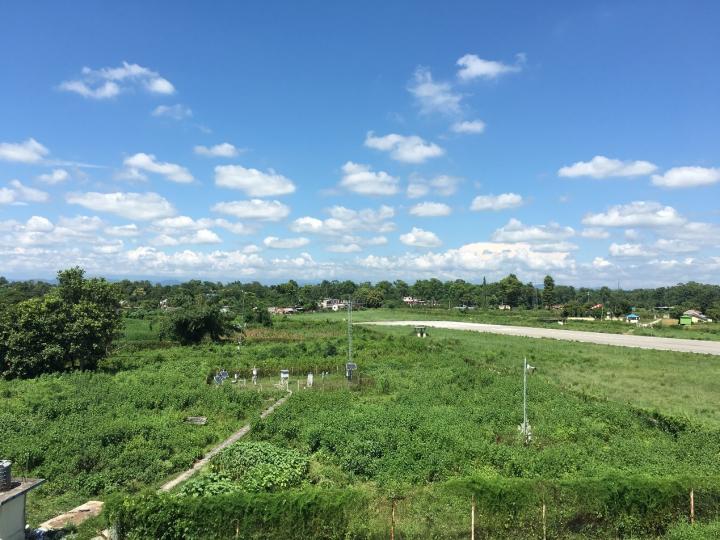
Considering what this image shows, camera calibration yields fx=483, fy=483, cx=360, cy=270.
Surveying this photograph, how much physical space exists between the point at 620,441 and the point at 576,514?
29.2ft

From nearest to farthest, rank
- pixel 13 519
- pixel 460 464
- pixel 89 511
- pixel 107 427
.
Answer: pixel 13 519, pixel 89 511, pixel 460 464, pixel 107 427

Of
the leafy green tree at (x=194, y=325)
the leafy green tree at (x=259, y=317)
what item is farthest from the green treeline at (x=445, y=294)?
the leafy green tree at (x=194, y=325)

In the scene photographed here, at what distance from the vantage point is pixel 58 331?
34.6 metres

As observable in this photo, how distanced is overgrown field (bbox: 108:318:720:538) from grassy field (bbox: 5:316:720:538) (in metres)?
0.07

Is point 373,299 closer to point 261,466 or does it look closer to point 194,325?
point 194,325

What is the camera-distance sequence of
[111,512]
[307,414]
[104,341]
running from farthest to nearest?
[104,341], [307,414], [111,512]

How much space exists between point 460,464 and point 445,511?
4.69 m

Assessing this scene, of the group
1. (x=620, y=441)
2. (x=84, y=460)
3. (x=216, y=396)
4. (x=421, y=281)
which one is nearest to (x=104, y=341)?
(x=216, y=396)

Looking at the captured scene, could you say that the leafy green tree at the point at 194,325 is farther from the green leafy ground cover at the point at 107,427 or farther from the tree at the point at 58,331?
the green leafy ground cover at the point at 107,427

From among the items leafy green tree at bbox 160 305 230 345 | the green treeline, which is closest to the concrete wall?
leafy green tree at bbox 160 305 230 345

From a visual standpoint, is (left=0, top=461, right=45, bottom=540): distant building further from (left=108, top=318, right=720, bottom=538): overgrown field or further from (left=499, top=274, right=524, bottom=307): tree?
(left=499, top=274, right=524, bottom=307): tree

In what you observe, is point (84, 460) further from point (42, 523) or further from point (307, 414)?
point (307, 414)

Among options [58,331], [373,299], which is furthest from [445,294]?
[58,331]

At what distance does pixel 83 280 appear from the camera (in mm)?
38844
